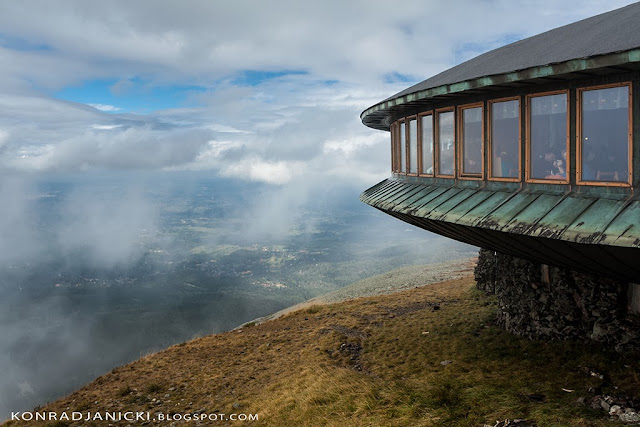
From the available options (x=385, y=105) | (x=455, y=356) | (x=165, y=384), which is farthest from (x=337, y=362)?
(x=385, y=105)

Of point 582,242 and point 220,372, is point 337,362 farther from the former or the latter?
point 582,242

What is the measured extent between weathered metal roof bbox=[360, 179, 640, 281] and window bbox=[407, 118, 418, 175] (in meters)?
2.12

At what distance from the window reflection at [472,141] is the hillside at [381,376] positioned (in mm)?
5833

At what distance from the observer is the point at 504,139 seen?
10.4m

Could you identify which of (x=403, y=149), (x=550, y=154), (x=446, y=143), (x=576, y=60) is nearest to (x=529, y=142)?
(x=550, y=154)

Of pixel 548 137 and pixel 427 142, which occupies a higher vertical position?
pixel 427 142

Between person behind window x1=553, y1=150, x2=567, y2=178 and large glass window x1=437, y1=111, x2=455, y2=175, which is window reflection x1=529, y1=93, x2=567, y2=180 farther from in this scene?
large glass window x1=437, y1=111, x2=455, y2=175

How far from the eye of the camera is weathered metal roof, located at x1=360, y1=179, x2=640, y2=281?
7.62 m

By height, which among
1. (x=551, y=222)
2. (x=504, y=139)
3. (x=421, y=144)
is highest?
(x=421, y=144)

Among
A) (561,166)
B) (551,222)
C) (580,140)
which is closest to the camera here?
(551,222)

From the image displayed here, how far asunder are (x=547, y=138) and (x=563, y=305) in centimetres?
827

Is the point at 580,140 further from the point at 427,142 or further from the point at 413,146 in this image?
the point at 413,146

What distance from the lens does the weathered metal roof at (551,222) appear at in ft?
25.0

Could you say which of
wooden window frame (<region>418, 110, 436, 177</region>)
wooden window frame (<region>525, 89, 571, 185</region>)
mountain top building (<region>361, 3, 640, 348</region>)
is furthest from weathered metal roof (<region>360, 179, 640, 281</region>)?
wooden window frame (<region>418, 110, 436, 177</region>)
